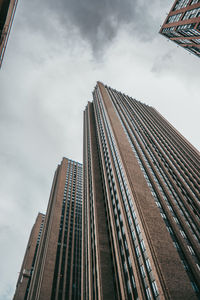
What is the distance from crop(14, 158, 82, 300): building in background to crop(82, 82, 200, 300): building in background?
1634 cm

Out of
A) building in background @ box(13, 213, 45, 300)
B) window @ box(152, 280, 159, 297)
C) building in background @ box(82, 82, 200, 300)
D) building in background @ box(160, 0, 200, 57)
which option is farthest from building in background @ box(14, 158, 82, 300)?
building in background @ box(160, 0, 200, 57)

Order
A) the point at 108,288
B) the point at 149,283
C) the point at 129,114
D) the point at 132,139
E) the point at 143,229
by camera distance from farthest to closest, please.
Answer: the point at 129,114 < the point at 132,139 < the point at 108,288 < the point at 143,229 < the point at 149,283

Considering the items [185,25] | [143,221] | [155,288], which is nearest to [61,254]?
[143,221]

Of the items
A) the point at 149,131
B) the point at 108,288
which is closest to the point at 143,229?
the point at 108,288

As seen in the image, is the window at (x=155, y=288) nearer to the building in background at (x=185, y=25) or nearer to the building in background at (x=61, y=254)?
the building in background at (x=61, y=254)

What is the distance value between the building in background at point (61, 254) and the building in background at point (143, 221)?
16.3 m

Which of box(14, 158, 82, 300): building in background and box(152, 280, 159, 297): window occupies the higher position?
box(14, 158, 82, 300): building in background

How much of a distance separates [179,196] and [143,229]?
23.6 m

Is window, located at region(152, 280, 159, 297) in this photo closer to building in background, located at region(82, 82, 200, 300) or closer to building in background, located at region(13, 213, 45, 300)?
building in background, located at region(82, 82, 200, 300)

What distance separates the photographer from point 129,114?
9119cm

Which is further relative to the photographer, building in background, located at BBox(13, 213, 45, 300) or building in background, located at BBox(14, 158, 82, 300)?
building in background, located at BBox(13, 213, 45, 300)

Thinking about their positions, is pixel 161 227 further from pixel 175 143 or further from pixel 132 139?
pixel 175 143

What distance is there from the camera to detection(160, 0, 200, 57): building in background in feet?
139

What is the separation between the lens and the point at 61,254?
73.4 m
